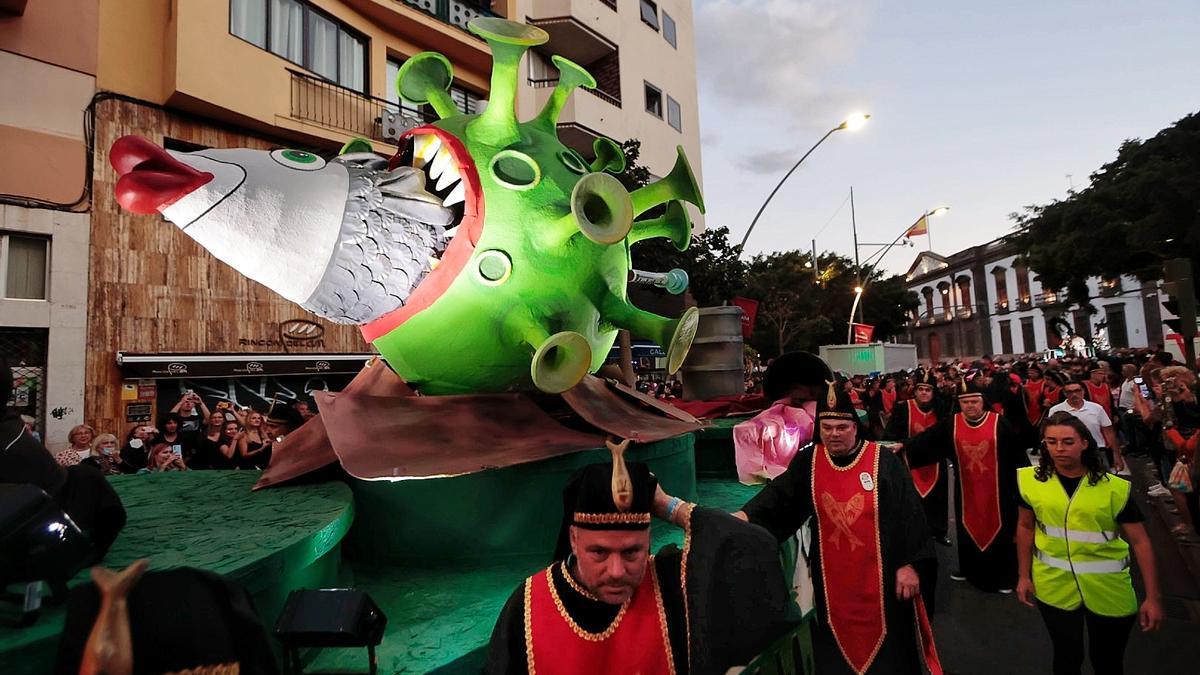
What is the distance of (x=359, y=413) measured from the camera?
309 centimetres

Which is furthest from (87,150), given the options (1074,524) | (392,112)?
(1074,524)

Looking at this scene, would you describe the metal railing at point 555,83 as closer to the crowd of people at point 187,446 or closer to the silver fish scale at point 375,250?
the crowd of people at point 187,446

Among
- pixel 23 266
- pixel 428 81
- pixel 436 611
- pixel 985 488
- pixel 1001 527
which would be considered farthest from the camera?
pixel 23 266

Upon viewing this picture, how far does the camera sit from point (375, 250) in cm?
290

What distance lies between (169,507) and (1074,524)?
4.26 metres

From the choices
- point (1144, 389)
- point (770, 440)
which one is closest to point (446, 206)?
point (770, 440)

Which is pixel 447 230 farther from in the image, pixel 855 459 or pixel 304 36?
pixel 304 36

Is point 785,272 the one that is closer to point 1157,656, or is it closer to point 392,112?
point 392,112

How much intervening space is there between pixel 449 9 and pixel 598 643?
15.0 meters

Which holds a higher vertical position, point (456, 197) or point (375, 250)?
point (456, 197)

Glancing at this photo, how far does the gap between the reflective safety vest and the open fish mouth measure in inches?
128

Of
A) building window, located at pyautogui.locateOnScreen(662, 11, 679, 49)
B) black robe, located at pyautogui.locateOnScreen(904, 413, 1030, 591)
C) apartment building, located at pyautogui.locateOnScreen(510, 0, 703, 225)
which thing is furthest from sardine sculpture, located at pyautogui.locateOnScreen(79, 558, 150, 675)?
building window, located at pyautogui.locateOnScreen(662, 11, 679, 49)

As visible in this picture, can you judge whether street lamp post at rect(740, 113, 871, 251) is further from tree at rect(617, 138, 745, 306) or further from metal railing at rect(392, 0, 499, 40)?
metal railing at rect(392, 0, 499, 40)

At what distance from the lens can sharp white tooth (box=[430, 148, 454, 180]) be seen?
318 centimetres
